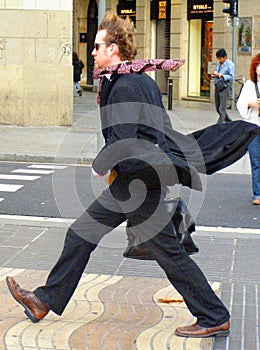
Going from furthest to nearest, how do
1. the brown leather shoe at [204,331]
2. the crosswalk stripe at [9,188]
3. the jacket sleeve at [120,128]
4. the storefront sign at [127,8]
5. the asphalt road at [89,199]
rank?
the storefront sign at [127,8], the crosswalk stripe at [9,188], the asphalt road at [89,199], the brown leather shoe at [204,331], the jacket sleeve at [120,128]

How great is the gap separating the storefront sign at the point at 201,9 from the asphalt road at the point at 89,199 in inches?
658

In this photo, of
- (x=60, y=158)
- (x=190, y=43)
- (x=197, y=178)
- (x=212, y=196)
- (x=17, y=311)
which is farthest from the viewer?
(x=190, y=43)

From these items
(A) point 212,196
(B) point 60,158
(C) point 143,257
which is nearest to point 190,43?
(B) point 60,158

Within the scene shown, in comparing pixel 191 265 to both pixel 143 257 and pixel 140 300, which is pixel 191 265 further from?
pixel 140 300

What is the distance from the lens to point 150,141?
4707mm

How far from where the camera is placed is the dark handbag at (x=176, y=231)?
4859 millimetres

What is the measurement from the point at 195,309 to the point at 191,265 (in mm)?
269

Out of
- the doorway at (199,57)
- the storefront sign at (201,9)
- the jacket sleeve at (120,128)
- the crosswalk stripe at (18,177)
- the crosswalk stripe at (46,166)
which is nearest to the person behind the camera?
the jacket sleeve at (120,128)

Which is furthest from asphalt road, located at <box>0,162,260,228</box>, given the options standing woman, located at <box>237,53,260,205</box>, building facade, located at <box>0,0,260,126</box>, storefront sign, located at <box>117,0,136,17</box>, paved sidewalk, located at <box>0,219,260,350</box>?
storefront sign, located at <box>117,0,136,17</box>

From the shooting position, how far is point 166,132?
4.82 metres

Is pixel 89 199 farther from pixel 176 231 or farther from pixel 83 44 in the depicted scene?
pixel 83 44

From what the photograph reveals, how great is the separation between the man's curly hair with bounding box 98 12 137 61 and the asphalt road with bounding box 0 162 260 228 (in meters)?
2.55

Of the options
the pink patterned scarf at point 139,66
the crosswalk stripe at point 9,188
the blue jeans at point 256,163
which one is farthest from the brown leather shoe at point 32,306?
the crosswalk stripe at point 9,188

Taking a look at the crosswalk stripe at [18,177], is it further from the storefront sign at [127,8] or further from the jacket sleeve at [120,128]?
the storefront sign at [127,8]
